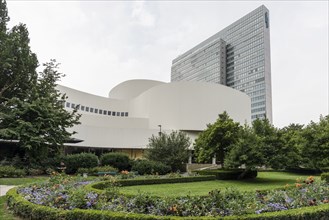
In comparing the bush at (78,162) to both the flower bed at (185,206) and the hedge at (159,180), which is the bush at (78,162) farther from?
the flower bed at (185,206)

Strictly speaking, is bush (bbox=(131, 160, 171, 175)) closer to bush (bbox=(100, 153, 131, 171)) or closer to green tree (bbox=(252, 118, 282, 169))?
bush (bbox=(100, 153, 131, 171))

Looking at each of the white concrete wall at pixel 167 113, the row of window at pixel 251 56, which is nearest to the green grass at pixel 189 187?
the white concrete wall at pixel 167 113

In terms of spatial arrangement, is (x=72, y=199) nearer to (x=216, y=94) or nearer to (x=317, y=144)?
(x=317, y=144)

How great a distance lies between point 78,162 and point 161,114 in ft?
71.1

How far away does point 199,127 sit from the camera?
41.9 m

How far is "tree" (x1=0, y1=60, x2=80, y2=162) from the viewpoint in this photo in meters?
20.4

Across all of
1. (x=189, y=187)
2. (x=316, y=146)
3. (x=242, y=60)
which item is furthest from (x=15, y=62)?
(x=242, y=60)

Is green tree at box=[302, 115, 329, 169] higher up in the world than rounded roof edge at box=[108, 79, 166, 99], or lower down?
lower down

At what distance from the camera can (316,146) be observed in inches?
1013

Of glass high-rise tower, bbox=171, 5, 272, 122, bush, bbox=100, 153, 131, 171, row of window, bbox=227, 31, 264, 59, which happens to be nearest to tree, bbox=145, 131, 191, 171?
bush, bbox=100, 153, 131, 171

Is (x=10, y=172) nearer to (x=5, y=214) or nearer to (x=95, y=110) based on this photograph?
(x=5, y=214)

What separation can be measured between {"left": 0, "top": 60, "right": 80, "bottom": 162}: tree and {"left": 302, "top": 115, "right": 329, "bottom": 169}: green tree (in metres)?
22.5

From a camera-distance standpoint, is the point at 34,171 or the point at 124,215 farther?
the point at 34,171

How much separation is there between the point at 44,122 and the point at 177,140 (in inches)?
494
